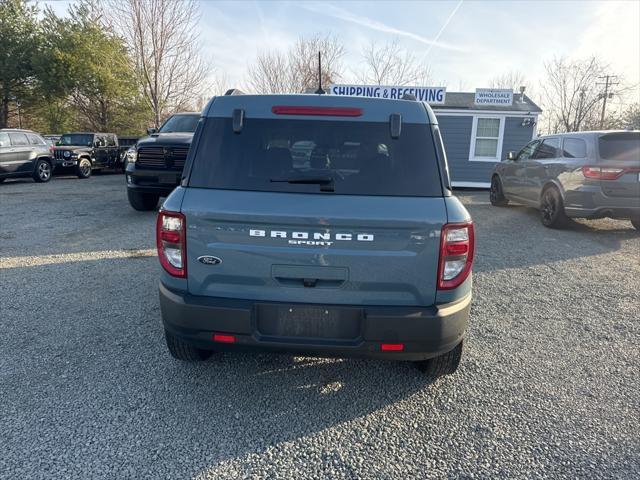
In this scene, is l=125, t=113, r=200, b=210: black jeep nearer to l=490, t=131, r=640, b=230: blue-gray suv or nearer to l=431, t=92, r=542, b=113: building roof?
l=490, t=131, r=640, b=230: blue-gray suv

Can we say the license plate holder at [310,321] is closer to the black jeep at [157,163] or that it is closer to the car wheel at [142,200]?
the black jeep at [157,163]

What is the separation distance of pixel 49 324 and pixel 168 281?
206 cm

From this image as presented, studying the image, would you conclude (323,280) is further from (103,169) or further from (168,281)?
(103,169)

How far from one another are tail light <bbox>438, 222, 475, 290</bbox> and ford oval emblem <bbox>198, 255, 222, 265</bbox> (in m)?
1.25

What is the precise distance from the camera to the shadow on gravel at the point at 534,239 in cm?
610

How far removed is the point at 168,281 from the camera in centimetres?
244

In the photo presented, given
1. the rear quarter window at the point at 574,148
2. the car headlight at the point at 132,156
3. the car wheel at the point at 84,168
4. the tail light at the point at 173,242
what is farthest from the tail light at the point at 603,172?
the car wheel at the point at 84,168

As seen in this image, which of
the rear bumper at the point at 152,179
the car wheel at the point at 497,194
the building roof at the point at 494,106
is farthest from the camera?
the building roof at the point at 494,106

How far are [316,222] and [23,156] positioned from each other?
1515cm

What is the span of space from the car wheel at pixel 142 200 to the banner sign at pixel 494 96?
11925 millimetres

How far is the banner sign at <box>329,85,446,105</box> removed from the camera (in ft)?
47.1

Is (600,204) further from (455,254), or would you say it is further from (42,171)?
(42,171)

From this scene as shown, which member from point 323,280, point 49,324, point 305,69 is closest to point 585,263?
point 323,280

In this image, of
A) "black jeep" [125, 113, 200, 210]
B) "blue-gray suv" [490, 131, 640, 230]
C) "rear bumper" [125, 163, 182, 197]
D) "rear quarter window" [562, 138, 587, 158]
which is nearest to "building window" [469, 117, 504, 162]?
"blue-gray suv" [490, 131, 640, 230]
